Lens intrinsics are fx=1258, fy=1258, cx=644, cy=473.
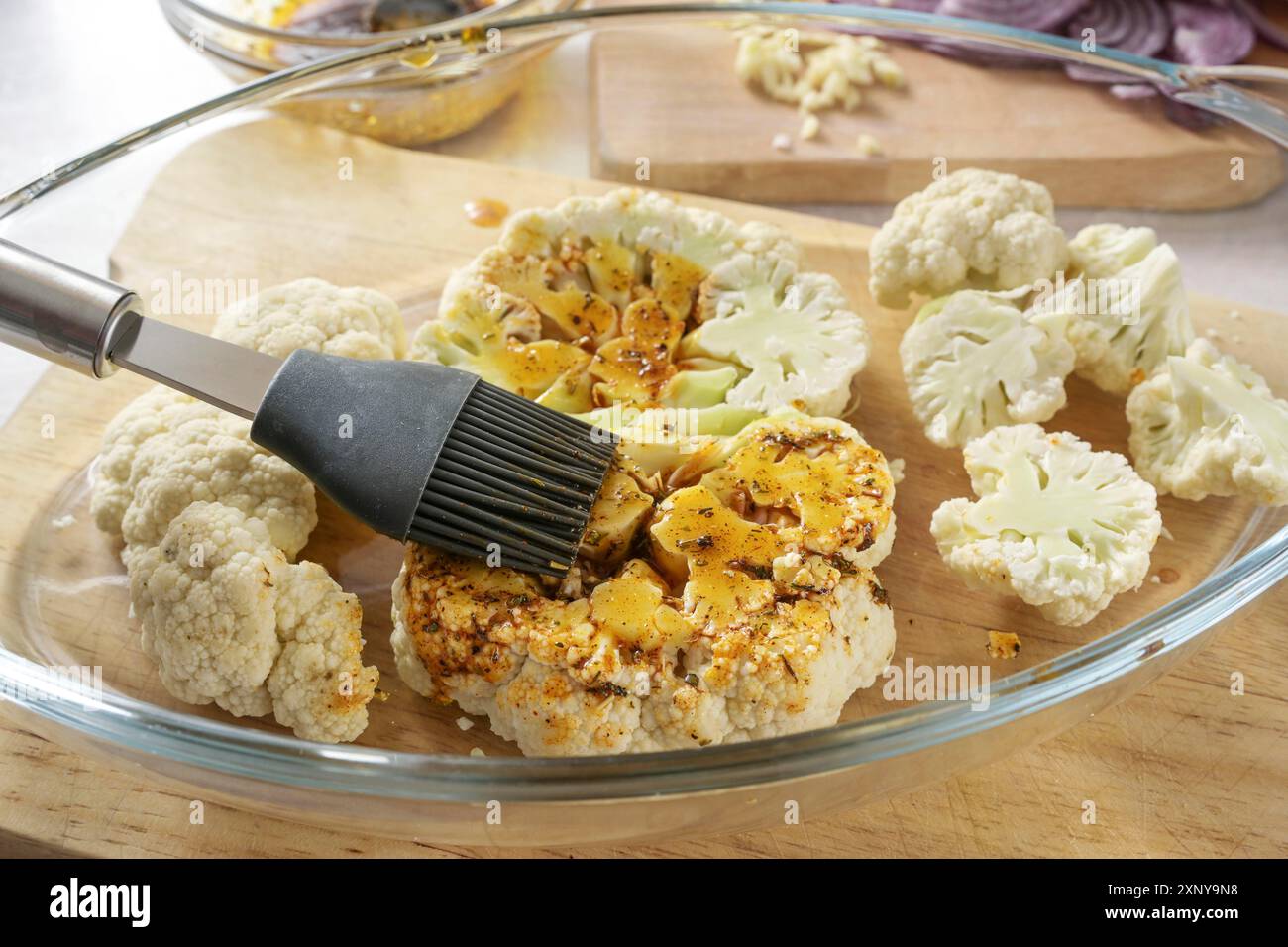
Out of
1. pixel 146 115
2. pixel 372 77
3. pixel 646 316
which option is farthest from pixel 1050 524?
pixel 146 115

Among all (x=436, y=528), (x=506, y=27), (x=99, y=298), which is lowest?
(x=436, y=528)

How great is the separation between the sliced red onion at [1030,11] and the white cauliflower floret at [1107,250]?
84 cm

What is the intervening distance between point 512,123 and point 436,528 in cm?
123

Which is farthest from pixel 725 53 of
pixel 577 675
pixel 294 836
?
pixel 294 836

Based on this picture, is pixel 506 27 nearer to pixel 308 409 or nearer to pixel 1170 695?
pixel 308 409

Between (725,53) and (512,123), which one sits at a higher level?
(725,53)

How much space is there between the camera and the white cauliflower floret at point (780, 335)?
1.63 m

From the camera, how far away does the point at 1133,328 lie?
1.71 meters

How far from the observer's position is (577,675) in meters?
1.29

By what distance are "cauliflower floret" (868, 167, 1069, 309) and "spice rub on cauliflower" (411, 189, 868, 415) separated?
0.36 feet

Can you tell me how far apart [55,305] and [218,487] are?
275 millimetres

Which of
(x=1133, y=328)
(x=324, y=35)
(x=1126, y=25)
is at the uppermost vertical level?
(x=1126, y=25)

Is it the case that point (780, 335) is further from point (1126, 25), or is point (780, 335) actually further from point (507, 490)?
point (1126, 25)

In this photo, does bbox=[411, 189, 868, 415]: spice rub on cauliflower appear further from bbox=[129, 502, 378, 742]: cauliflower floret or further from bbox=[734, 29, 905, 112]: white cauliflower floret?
bbox=[734, 29, 905, 112]: white cauliflower floret
